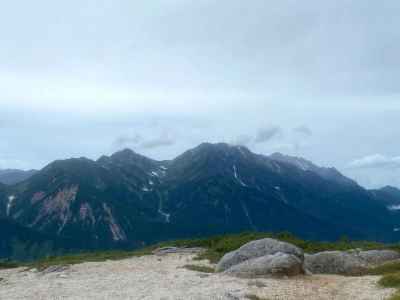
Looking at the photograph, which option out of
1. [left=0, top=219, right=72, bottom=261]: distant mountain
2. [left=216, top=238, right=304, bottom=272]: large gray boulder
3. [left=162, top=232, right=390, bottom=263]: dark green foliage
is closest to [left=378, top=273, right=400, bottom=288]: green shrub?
[left=216, top=238, right=304, bottom=272]: large gray boulder

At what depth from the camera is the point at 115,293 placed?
2866cm

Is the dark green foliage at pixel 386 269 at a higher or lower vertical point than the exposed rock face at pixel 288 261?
lower

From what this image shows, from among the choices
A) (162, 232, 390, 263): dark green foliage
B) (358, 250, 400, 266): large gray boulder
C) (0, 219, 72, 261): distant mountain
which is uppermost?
(162, 232, 390, 263): dark green foliage

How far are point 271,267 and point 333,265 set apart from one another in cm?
632

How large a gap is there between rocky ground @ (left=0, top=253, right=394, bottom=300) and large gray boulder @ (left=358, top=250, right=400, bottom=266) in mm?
5489

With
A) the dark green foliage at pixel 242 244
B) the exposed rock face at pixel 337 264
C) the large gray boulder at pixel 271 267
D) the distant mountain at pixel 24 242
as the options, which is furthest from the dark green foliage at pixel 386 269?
the distant mountain at pixel 24 242

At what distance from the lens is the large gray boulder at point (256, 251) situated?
1444 inches

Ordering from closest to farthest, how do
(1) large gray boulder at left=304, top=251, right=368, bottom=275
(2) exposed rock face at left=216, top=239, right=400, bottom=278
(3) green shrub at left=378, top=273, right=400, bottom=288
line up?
1. (3) green shrub at left=378, top=273, right=400, bottom=288
2. (2) exposed rock face at left=216, top=239, right=400, bottom=278
3. (1) large gray boulder at left=304, top=251, right=368, bottom=275

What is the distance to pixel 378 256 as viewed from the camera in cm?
4047

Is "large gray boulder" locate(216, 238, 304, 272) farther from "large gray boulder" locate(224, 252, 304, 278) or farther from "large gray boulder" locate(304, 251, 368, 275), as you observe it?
"large gray boulder" locate(224, 252, 304, 278)

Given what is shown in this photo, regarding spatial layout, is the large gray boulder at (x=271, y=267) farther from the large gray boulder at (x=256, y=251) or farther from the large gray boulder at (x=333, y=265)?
the large gray boulder at (x=333, y=265)

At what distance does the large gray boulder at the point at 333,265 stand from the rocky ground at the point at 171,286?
63.2 inches

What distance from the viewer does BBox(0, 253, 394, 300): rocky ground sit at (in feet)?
89.6

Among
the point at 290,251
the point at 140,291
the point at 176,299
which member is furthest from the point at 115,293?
the point at 290,251
